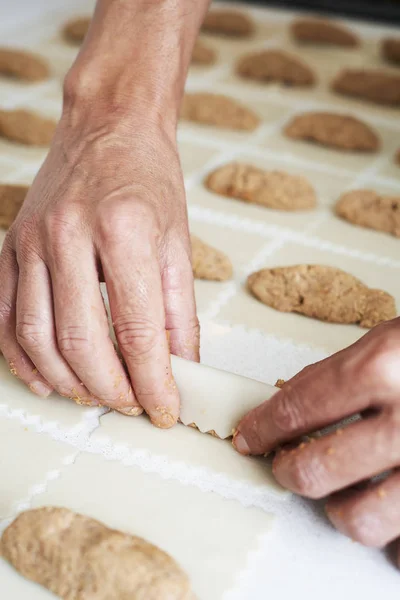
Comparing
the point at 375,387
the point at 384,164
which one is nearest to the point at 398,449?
the point at 375,387

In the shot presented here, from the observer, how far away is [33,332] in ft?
3.54

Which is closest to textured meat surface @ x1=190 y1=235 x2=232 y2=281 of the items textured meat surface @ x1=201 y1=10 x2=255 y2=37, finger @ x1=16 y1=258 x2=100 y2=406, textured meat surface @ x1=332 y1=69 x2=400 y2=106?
finger @ x1=16 y1=258 x2=100 y2=406

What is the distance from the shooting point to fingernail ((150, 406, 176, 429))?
1.11m

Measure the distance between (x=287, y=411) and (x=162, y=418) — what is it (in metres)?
0.23

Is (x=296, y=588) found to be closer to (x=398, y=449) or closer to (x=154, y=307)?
(x=398, y=449)

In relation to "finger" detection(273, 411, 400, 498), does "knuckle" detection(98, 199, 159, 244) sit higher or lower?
higher

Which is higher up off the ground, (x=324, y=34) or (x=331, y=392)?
(x=331, y=392)

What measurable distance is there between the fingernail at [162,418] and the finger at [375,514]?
0.31m

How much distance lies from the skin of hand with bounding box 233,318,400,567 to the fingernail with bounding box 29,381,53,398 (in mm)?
395

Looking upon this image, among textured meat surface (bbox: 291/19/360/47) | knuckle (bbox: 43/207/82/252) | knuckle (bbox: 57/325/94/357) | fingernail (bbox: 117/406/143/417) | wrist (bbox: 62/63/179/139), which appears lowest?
fingernail (bbox: 117/406/143/417)

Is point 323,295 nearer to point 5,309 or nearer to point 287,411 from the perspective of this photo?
point 287,411

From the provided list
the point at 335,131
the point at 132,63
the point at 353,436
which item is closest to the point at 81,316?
the point at 353,436

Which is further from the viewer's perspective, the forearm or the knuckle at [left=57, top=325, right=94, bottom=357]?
the forearm

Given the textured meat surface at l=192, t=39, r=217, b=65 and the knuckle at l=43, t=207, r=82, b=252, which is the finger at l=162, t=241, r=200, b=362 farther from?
the textured meat surface at l=192, t=39, r=217, b=65
